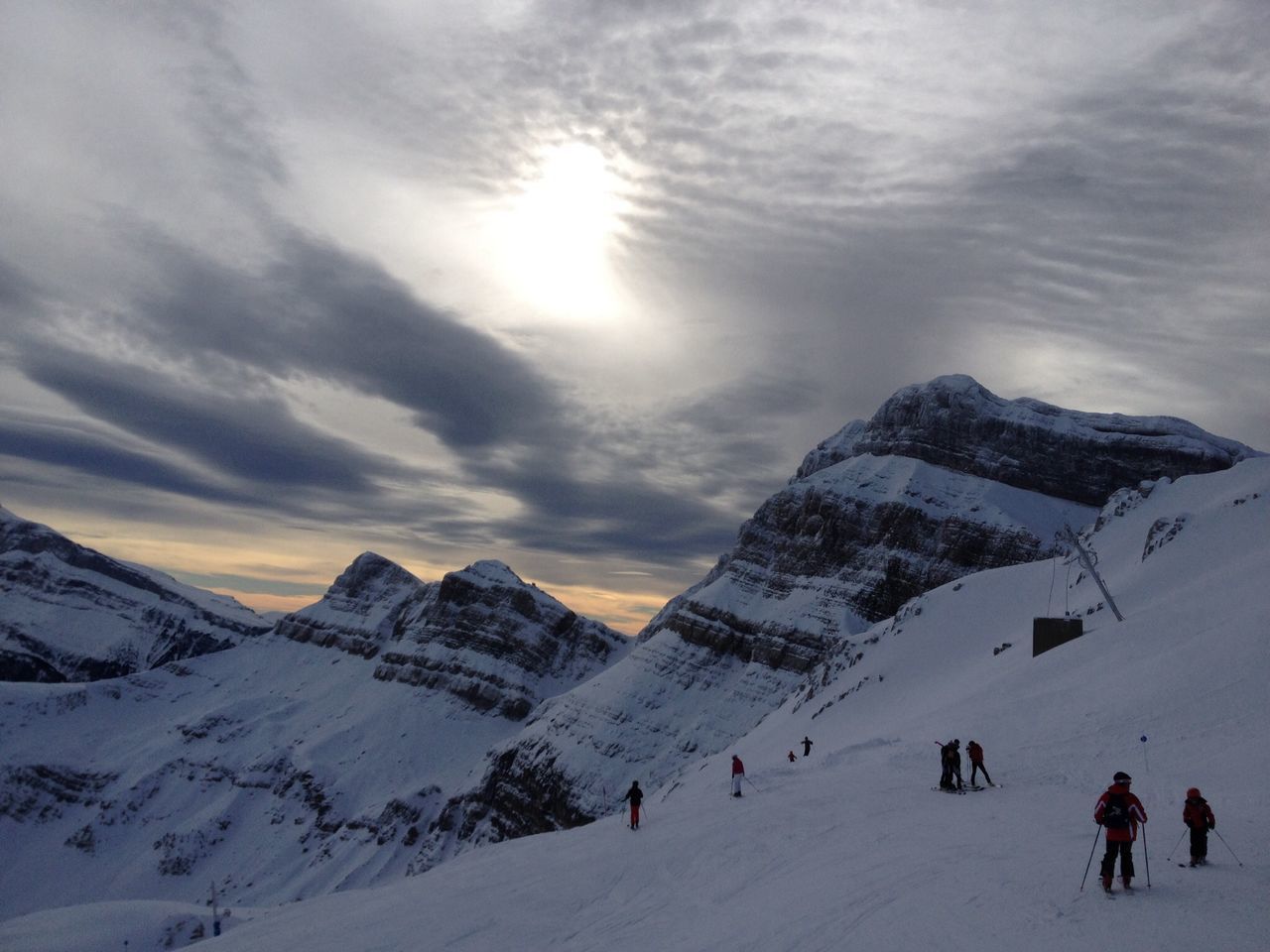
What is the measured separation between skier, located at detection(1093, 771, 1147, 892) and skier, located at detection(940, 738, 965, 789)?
10.2 metres

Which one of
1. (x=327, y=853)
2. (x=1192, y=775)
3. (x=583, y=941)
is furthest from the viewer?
(x=327, y=853)

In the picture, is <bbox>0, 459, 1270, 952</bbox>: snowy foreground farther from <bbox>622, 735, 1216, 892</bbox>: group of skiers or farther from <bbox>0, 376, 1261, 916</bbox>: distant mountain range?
<bbox>0, 376, 1261, 916</bbox>: distant mountain range

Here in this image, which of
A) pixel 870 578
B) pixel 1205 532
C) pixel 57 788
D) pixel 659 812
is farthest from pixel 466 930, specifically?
pixel 57 788

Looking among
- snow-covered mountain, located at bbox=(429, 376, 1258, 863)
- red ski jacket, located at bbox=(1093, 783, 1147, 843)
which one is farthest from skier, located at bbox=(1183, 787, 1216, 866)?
snow-covered mountain, located at bbox=(429, 376, 1258, 863)

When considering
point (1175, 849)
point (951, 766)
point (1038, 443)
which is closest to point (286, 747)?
point (1038, 443)

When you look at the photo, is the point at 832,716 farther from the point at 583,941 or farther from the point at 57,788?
the point at 57,788

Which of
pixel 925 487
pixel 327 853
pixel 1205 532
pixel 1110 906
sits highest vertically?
pixel 925 487

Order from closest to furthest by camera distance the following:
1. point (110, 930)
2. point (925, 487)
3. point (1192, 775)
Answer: point (1192, 775), point (110, 930), point (925, 487)

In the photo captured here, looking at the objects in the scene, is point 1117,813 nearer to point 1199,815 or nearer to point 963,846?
point 1199,815

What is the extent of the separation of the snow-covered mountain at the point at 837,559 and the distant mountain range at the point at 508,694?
330 mm

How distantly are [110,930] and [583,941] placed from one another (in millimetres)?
45176

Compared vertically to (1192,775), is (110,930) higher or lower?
lower

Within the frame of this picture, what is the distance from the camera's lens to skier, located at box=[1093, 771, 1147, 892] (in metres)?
12.1

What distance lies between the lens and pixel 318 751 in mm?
125625
